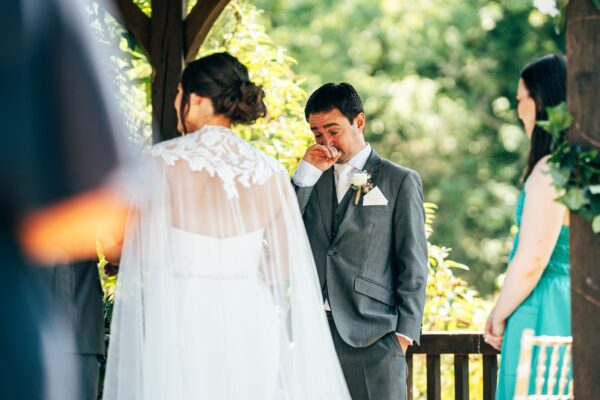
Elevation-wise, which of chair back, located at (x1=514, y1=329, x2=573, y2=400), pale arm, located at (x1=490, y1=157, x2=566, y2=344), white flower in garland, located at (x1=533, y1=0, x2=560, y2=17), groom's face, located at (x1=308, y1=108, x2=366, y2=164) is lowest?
chair back, located at (x1=514, y1=329, x2=573, y2=400)

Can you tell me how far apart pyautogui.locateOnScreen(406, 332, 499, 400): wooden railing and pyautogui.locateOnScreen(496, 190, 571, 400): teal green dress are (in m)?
1.97

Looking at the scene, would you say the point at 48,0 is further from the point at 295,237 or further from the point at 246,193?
the point at 295,237

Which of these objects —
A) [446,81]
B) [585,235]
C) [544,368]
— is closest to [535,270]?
[544,368]

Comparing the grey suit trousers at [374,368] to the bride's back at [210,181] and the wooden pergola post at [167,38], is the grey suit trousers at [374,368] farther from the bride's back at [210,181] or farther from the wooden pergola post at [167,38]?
the wooden pergola post at [167,38]

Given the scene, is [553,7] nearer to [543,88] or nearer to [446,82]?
[543,88]

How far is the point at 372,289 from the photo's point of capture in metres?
4.01

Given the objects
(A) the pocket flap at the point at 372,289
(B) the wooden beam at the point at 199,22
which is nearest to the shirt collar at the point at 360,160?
(A) the pocket flap at the point at 372,289

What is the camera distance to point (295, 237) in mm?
→ 3436

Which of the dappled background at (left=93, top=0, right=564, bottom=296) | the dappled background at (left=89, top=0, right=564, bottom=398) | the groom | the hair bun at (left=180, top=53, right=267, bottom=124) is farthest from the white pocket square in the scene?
the dappled background at (left=93, top=0, right=564, bottom=296)

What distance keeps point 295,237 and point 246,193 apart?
0.29 m

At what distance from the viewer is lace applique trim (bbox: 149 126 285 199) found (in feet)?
10.3

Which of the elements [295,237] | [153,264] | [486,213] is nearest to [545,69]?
Result: [295,237]

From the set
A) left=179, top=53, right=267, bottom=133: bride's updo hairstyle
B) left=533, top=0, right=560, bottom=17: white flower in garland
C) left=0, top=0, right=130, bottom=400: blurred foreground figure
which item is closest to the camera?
left=0, top=0, right=130, bottom=400: blurred foreground figure

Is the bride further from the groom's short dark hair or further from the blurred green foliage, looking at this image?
the blurred green foliage
